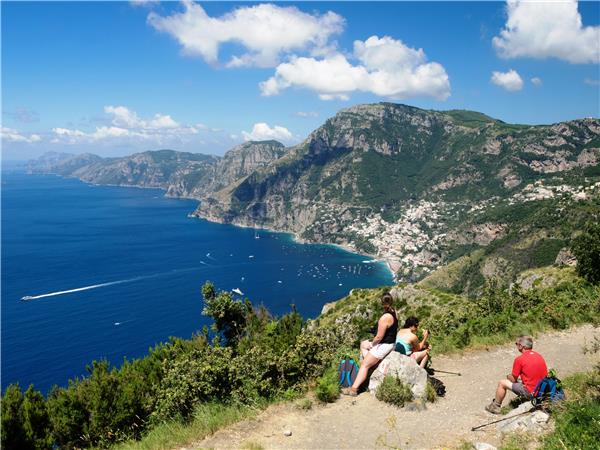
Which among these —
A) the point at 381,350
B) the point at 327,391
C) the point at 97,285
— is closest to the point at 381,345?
the point at 381,350

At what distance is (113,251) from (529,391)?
626 feet

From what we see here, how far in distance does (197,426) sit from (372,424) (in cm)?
390

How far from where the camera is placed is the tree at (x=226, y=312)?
119 ft

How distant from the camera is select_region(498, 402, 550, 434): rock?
25.6 feet

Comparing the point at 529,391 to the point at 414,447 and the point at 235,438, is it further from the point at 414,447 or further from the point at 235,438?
the point at 235,438

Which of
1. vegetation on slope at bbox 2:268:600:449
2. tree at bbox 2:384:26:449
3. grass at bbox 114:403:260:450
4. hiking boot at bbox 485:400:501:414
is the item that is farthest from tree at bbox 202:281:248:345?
hiking boot at bbox 485:400:501:414

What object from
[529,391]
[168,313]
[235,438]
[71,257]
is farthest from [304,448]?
[71,257]

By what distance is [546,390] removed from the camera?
8.60 m

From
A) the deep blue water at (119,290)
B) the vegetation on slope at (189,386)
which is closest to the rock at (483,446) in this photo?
the vegetation on slope at (189,386)

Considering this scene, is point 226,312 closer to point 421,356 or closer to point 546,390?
point 421,356

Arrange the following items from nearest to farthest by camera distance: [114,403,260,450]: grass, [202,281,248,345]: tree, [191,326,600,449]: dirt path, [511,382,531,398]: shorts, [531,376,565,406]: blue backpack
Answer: [191,326,600,449]: dirt path, [531,376,565,406]: blue backpack, [114,403,260,450]: grass, [511,382,531,398]: shorts, [202,281,248,345]: tree

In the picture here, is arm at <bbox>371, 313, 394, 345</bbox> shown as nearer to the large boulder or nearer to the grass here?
the large boulder

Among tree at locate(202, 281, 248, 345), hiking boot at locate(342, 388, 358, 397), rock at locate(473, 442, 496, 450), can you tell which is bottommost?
tree at locate(202, 281, 248, 345)

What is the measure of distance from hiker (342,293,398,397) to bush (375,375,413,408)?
0.59 metres
